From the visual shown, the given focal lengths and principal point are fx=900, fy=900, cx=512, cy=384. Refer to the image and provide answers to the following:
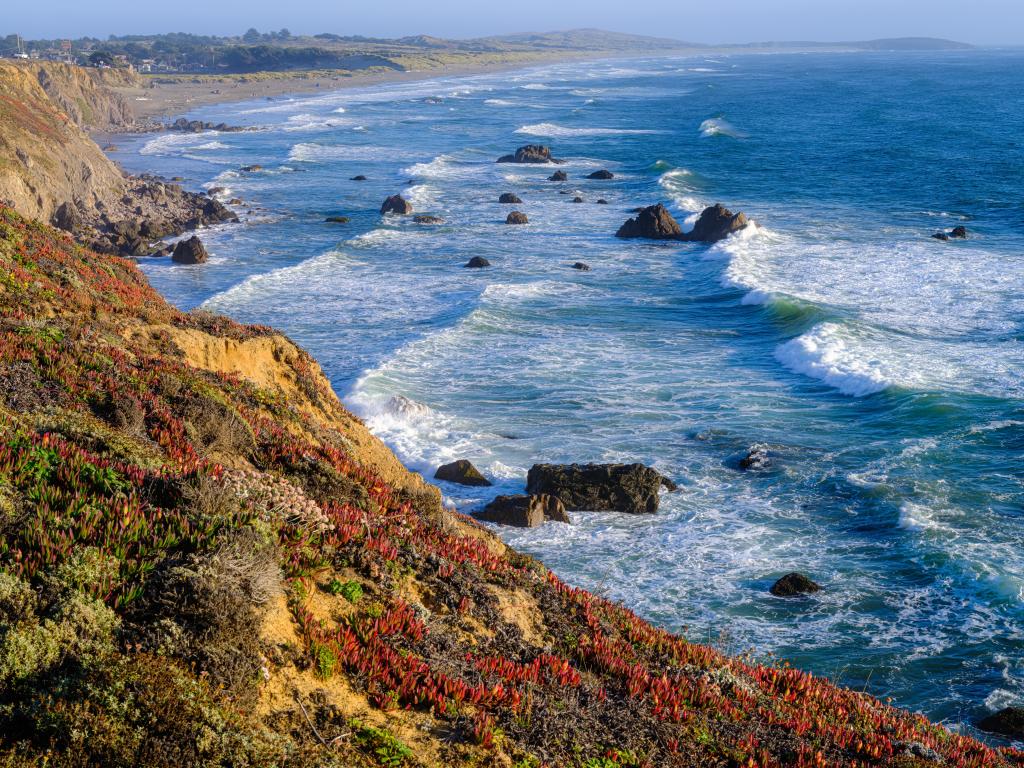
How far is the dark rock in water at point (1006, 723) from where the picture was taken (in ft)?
41.3

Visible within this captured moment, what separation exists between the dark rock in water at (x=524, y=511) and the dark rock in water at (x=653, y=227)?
32036 millimetres

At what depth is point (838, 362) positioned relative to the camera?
29031 mm

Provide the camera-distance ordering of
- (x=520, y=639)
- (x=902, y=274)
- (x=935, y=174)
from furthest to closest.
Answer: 1. (x=935, y=174)
2. (x=902, y=274)
3. (x=520, y=639)

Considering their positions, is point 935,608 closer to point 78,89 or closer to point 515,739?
point 515,739

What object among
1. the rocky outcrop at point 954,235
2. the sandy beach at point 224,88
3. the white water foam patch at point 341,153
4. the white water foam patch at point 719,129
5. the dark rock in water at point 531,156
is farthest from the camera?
the sandy beach at point 224,88

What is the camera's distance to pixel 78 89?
90562 mm

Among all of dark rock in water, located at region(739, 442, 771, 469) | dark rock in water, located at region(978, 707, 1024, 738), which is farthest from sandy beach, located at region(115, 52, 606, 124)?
dark rock in water, located at region(978, 707, 1024, 738)

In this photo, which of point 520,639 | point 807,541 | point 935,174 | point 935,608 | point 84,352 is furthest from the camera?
point 935,174

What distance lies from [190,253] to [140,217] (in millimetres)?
10538

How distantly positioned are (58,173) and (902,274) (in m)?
42.4

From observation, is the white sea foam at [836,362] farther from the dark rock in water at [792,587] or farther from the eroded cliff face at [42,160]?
the eroded cliff face at [42,160]

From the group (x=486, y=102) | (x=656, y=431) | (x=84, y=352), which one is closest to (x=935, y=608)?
(x=656, y=431)

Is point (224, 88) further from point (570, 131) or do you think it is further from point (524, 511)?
point (524, 511)

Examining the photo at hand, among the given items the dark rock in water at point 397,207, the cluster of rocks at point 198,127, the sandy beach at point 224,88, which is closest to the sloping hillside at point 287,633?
the dark rock in water at point 397,207
